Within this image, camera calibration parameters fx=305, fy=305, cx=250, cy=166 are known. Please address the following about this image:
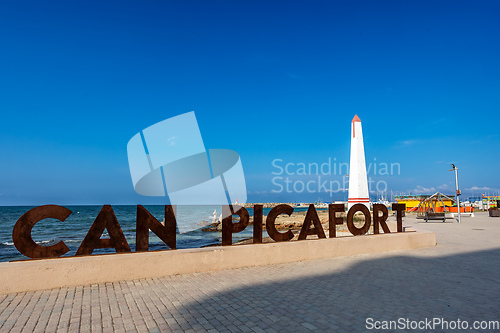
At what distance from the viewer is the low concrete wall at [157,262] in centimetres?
595

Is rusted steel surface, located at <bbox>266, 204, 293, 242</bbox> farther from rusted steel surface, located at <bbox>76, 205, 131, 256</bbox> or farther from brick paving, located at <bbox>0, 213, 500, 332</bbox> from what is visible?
rusted steel surface, located at <bbox>76, 205, 131, 256</bbox>

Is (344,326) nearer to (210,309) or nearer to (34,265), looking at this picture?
(210,309)

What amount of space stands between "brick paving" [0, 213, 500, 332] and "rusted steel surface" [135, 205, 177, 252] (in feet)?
3.18

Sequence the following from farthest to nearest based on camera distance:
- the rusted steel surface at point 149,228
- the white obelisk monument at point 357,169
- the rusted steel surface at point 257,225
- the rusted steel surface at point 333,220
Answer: the white obelisk monument at point 357,169
the rusted steel surface at point 333,220
the rusted steel surface at point 257,225
the rusted steel surface at point 149,228

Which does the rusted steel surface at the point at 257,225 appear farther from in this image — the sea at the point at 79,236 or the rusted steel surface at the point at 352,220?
the sea at the point at 79,236

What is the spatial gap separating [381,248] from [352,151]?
49.9 feet

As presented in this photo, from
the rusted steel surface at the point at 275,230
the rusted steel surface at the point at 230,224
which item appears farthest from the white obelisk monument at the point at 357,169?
the rusted steel surface at the point at 230,224

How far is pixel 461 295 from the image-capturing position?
567cm

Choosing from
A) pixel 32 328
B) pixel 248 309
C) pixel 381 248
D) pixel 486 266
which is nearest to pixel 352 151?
pixel 381 248

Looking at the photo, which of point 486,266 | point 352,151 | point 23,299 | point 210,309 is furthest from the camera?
point 352,151

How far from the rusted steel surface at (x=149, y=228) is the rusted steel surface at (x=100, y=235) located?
0.36m

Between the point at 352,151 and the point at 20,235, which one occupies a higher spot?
the point at 352,151

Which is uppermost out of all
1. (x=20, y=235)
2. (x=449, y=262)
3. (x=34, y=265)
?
(x=20, y=235)

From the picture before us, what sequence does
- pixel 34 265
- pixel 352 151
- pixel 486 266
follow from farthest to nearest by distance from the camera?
pixel 352 151 → pixel 486 266 → pixel 34 265
